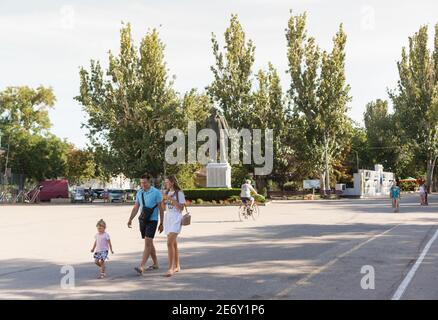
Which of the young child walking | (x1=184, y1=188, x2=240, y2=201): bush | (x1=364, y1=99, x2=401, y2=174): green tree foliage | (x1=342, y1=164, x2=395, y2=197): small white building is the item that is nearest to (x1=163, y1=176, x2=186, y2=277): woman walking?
the young child walking

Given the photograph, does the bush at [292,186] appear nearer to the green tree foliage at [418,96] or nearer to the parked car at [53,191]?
the green tree foliage at [418,96]

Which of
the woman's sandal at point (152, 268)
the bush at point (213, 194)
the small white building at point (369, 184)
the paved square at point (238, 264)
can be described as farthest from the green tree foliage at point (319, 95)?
the woman's sandal at point (152, 268)

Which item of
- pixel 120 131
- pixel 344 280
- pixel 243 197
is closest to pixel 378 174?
pixel 120 131

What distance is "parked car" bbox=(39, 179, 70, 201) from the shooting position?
196 ft

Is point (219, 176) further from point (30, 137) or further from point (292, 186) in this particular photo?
point (30, 137)

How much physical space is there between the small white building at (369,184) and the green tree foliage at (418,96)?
5.87m

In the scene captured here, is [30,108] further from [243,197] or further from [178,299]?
[178,299]

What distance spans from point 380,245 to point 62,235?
30.9ft

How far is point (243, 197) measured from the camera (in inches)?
990

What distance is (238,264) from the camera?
11180 mm

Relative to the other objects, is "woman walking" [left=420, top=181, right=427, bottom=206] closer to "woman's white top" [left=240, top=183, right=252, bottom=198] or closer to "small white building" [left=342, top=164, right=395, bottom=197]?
"woman's white top" [left=240, top=183, right=252, bottom=198]

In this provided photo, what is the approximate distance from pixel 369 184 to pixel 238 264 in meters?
57.6

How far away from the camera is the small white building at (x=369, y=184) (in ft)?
210

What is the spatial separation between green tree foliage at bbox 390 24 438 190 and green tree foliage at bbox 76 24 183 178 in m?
30.3
